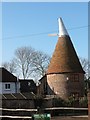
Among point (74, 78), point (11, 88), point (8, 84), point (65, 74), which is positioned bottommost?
point (11, 88)

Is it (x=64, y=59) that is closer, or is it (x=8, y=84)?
(x=64, y=59)

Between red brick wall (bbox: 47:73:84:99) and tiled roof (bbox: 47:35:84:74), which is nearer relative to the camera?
red brick wall (bbox: 47:73:84:99)

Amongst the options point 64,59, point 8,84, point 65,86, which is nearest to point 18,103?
point 65,86

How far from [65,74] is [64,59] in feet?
8.48

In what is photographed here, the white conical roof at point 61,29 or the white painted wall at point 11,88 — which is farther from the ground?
the white conical roof at point 61,29

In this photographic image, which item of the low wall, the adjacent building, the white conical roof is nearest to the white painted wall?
the adjacent building

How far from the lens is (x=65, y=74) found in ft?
150

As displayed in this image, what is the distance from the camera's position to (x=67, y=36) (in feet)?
164

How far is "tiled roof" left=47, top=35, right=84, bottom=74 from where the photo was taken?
46.2m

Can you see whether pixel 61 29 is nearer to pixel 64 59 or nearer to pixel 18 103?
pixel 64 59

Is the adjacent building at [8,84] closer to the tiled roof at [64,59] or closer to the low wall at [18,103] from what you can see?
the tiled roof at [64,59]

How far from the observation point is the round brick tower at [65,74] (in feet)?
149

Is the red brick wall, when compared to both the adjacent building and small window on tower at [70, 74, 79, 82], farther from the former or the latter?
the adjacent building

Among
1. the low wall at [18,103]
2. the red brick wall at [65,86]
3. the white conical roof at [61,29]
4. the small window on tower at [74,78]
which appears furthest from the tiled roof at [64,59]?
the low wall at [18,103]
